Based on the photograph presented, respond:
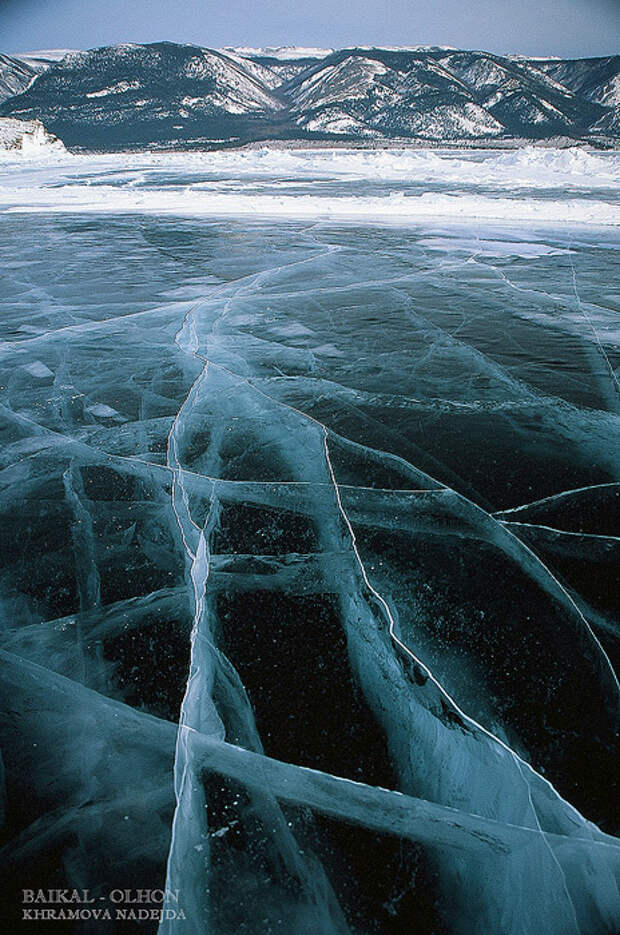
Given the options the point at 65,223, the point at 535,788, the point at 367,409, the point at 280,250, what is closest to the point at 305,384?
the point at 367,409

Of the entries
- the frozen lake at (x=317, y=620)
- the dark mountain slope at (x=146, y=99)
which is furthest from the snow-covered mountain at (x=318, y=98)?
the frozen lake at (x=317, y=620)

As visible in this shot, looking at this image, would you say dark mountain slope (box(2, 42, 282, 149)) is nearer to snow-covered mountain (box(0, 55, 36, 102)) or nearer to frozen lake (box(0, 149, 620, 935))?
snow-covered mountain (box(0, 55, 36, 102))

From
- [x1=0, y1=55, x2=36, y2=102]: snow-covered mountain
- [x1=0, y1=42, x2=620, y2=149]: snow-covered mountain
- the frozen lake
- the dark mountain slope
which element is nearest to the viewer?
the frozen lake

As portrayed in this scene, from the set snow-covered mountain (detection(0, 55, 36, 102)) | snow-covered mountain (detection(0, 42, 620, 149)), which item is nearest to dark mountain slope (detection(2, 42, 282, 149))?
snow-covered mountain (detection(0, 42, 620, 149))

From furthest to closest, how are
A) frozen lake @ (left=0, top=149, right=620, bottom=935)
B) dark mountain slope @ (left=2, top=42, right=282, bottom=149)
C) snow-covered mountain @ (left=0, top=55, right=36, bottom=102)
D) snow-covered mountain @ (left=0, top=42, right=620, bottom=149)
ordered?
snow-covered mountain @ (left=0, top=55, right=36, bottom=102)
dark mountain slope @ (left=2, top=42, right=282, bottom=149)
snow-covered mountain @ (left=0, top=42, right=620, bottom=149)
frozen lake @ (left=0, top=149, right=620, bottom=935)

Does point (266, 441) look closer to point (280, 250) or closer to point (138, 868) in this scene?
point (138, 868)
